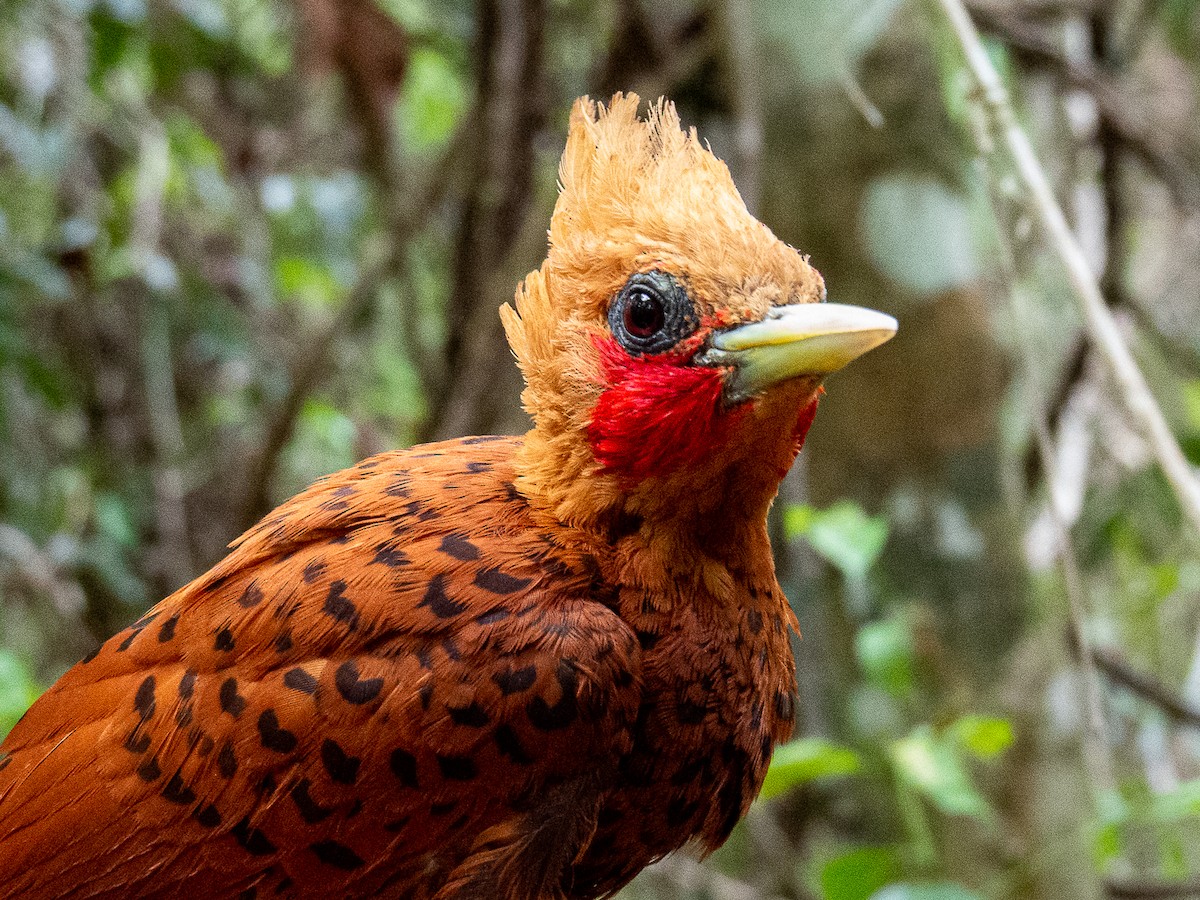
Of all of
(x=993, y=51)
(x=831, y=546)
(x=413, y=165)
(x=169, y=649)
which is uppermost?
(x=413, y=165)

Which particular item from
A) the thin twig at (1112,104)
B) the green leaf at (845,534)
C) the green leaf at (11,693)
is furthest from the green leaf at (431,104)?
the green leaf at (11,693)

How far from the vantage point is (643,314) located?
4.25 ft

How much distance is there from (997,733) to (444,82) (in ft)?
12.5

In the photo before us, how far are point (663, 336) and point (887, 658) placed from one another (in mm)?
1218

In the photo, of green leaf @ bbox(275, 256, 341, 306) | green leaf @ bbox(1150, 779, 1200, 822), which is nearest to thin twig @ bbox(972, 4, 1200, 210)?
green leaf @ bbox(1150, 779, 1200, 822)

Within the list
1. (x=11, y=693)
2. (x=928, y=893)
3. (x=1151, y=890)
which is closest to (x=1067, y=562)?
(x=928, y=893)

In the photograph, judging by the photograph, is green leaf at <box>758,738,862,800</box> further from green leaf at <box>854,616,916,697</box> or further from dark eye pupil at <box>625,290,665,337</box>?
dark eye pupil at <box>625,290,665,337</box>

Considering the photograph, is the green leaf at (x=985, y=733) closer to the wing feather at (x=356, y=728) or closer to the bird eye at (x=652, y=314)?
the wing feather at (x=356, y=728)

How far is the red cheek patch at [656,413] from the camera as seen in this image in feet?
4.15

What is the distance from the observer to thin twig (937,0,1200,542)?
56.9 inches

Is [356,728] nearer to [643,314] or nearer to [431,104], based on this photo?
[643,314]

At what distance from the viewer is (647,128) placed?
1419 millimetres

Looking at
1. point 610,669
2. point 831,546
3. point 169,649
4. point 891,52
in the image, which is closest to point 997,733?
point 831,546

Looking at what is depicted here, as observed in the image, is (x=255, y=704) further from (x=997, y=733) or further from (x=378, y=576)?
(x=997, y=733)
